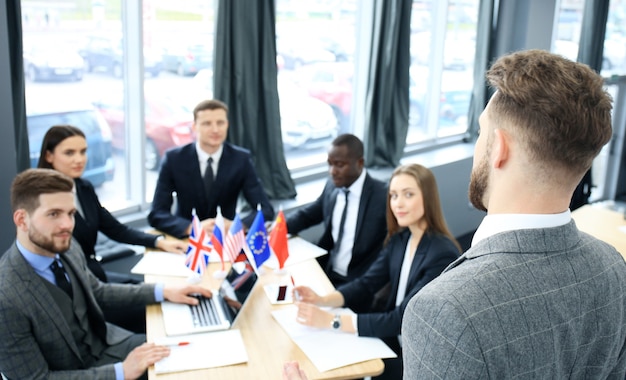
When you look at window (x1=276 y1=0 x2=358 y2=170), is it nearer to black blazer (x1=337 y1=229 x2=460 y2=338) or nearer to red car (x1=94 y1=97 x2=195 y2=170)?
red car (x1=94 y1=97 x2=195 y2=170)

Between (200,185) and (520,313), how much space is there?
3.27m

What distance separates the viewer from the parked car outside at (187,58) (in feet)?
15.0

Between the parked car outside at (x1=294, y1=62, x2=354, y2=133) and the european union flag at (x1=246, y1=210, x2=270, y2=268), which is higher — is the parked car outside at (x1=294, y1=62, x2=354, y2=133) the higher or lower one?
the higher one

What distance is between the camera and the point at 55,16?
392 centimetres

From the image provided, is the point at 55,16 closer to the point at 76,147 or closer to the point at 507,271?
the point at 76,147

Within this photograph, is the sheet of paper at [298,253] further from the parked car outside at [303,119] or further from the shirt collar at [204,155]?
the parked car outside at [303,119]

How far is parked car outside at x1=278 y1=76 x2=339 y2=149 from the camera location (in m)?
5.41

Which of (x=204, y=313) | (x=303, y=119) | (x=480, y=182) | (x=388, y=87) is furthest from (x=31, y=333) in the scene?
(x=388, y=87)

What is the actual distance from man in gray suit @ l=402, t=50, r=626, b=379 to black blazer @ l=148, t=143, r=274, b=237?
9.84ft

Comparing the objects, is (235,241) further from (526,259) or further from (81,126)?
(526,259)

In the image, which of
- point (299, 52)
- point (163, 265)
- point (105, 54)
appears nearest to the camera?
point (163, 265)

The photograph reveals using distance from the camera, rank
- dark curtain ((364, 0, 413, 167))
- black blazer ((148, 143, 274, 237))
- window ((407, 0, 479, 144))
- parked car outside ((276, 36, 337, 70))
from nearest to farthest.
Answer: black blazer ((148, 143, 274, 237)), parked car outside ((276, 36, 337, 70)), dark curtain ((364, 0, 413, 167)), window ((407, 0, 479, 144))

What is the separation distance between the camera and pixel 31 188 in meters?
2.59

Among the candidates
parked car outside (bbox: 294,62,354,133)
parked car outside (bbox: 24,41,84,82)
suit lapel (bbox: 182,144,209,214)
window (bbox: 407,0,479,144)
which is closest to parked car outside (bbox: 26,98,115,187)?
parked car outside (bbox: 24,41,84,82)
